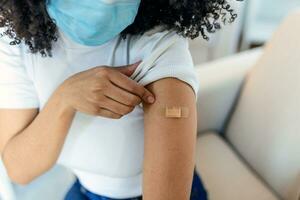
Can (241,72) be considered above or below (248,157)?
above

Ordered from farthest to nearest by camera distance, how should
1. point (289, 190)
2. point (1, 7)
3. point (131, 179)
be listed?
point (289, 190), point (131, 179), point (1, 7)

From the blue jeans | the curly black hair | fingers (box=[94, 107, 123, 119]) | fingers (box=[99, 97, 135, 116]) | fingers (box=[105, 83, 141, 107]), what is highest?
the curly black hair

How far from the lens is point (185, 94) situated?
29.9 inches

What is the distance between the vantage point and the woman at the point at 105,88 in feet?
2.43

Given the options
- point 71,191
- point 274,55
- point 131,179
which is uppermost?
point 274,55

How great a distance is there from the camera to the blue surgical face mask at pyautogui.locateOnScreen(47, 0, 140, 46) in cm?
69

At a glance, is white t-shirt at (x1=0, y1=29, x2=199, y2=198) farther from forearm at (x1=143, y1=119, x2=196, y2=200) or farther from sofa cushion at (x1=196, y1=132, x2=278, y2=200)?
sofa cushion at (x1=196, y1=132, x2=278, y2=200)

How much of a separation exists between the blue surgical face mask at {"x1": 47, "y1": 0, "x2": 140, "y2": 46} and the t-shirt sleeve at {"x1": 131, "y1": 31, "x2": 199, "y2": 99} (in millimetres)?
79

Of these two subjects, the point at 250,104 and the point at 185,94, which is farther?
the point at 250,104

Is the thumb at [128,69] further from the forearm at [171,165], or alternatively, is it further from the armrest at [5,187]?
the armrest at [5,187]

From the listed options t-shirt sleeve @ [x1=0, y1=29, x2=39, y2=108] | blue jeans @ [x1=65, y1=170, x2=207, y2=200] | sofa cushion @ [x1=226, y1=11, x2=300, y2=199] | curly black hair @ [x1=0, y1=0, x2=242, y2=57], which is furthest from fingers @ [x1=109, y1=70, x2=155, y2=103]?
sofa cushion @ [x1=226, y1=11, x2=300, y2=199]

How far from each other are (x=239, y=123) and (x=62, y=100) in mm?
662

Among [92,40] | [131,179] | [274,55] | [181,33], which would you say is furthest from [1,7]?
[274,55]

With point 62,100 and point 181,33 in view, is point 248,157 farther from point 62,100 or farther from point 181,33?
point 62,100
